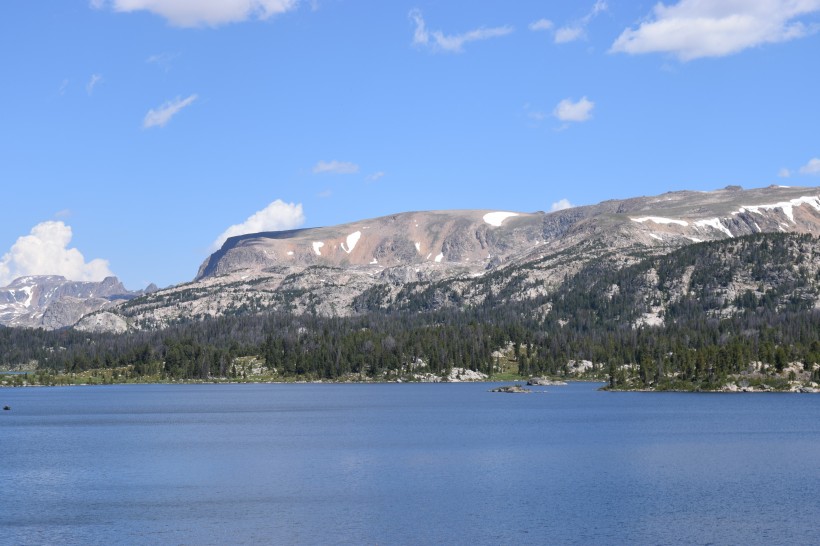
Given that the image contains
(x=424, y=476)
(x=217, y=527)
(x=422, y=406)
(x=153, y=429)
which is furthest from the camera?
(x=422, y=406)

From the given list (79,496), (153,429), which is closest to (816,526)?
(79,496)

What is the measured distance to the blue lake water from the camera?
67812 mm

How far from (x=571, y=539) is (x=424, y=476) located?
94.6 ft

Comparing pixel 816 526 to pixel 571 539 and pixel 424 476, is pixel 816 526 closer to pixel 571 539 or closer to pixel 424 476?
pixel 571 539

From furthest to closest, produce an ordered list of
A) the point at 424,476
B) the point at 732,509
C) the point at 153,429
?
1. the point at 153,429
2. the point at 424,476
3. the point at 732,509

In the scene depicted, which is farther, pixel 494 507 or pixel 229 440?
pixel 229 440

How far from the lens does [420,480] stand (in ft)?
293

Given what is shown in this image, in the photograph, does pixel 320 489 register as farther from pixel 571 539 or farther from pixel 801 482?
pixel 801 482

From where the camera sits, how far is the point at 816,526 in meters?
67.6

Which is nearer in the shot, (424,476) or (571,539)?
(571,539)

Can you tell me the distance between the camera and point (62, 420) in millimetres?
164875

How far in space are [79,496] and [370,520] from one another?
27.0m

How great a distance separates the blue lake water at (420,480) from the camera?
67812 mm

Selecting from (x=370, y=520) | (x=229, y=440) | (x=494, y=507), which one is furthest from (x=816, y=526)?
(x=229, y=440)
